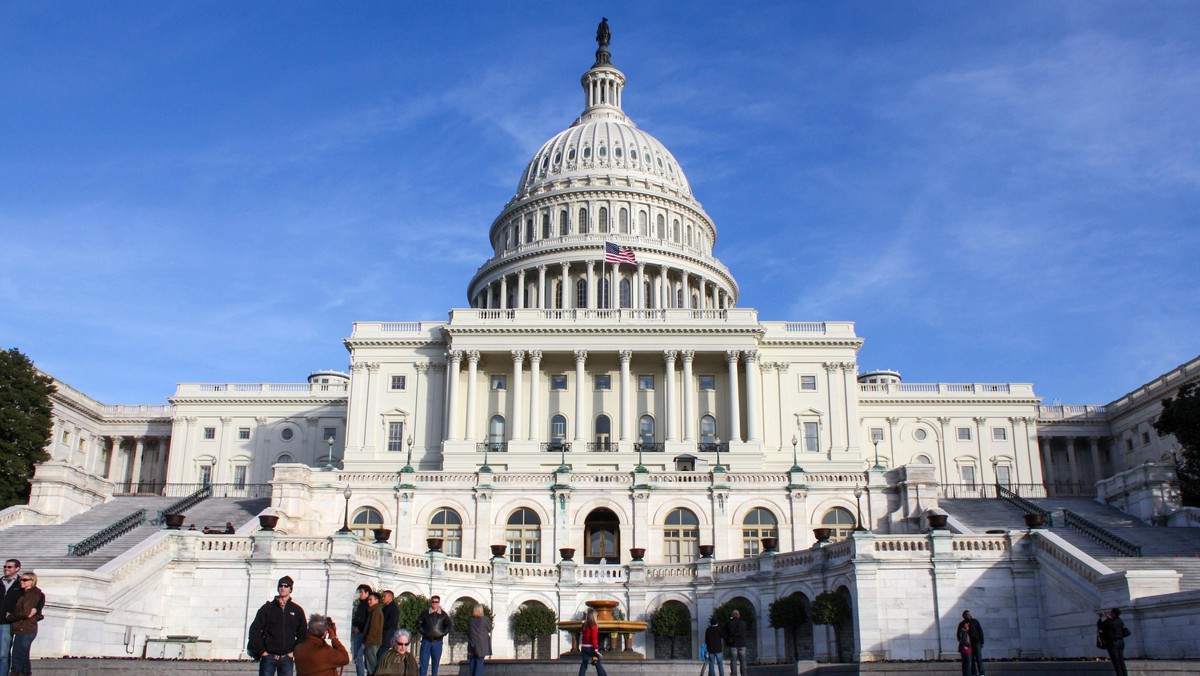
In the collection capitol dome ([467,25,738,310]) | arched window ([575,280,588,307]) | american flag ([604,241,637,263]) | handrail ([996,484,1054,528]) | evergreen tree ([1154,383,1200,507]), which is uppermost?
capitol dome ([467,25,738,310])

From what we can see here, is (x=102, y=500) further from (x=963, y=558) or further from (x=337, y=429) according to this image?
(x=963, y=558)

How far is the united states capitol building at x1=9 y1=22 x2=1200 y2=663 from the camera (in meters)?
39.9

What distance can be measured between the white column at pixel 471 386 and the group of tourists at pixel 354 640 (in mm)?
58223

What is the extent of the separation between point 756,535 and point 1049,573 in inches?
687

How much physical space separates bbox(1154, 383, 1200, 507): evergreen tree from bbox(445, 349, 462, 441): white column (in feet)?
152

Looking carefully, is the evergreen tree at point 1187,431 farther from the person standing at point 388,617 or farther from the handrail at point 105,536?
the handrail at point 105,536

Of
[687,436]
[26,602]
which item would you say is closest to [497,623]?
[26,602]

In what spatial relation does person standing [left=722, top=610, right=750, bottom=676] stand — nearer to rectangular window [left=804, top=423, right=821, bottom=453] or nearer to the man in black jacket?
the man in black jacket

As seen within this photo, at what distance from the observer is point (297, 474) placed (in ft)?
181

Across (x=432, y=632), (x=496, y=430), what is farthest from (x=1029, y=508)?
(x=432, y=632)

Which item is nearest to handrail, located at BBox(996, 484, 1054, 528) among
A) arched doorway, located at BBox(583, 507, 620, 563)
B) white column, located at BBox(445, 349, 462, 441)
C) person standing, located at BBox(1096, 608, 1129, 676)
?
arched doorway, located at BBox(583, 507, 620, 563)

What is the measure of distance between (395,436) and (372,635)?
218 ft

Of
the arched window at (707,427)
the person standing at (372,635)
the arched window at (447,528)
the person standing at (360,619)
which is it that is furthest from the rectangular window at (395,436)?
the person standing at (372,635)

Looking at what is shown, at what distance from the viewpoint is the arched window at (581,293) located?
107000 millimetres
